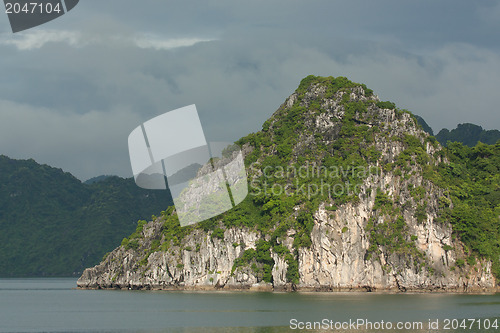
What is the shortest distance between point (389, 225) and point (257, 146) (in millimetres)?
27449

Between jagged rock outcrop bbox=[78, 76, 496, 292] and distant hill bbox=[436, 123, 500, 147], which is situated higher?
distant hill bbox=[436, 123, 500, 147]

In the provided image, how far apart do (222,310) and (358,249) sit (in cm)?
3346

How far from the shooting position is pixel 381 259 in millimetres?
94625

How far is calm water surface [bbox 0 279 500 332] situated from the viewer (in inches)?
2175

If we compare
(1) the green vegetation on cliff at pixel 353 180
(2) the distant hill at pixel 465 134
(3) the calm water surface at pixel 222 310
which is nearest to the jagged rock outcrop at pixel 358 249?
(1) the green vegetation on cliff at pixel 353 180

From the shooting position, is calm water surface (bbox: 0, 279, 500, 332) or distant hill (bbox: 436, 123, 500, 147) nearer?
calm water surface (bbox: 0, 279, 500, 332)

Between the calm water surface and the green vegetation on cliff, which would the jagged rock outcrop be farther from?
the calm water surface

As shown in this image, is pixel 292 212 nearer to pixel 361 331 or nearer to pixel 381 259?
pixel 381 259

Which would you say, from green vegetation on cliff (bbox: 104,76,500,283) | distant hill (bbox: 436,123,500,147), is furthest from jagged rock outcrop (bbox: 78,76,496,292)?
distant hill (bbox: 436,123,500,147)

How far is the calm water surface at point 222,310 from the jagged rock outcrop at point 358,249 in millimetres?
7170

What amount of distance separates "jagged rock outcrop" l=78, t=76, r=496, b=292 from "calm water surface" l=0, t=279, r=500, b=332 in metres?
7.17

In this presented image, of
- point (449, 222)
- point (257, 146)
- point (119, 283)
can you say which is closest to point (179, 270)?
point (119, 283)

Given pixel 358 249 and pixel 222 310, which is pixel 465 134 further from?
pixel 222 310

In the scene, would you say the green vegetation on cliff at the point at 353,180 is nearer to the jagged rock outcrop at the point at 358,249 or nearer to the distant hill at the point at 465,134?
the jagged rock outcrop at the point at 358,249
